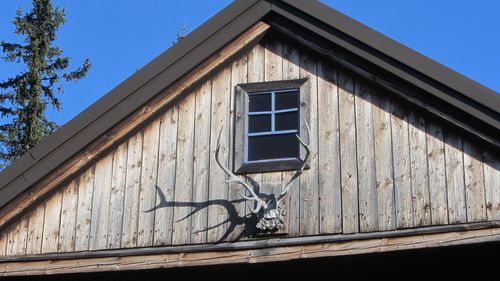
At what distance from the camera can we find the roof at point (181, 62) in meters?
12.2

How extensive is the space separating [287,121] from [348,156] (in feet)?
3.02

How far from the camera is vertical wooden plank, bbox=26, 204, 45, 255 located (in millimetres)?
12406

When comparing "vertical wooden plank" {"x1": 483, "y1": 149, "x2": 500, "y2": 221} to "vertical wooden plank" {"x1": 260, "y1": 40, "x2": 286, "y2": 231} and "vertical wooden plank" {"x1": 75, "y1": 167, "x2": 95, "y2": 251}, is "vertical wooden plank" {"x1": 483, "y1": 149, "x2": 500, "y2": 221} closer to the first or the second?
"vertical wooden plank" {"x1": 260, "y1": 40, "x2": 286, "y2": 231}

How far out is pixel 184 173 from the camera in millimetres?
12305

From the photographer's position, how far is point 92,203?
40.9ft

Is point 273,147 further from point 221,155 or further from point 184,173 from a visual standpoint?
point 184,173

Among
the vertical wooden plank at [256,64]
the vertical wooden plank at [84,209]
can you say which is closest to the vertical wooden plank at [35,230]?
the vertical wooden plank at [84,209]

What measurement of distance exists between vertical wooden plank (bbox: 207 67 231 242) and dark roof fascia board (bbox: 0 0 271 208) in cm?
37

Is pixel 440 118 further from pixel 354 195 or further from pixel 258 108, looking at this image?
pixel 258 108

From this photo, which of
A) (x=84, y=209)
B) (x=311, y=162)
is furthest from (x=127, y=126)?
(x=311, y=162)

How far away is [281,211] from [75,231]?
2310mm

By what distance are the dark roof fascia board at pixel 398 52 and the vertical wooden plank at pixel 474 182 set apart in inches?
19.0

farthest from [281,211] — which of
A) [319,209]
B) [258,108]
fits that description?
[258,108]

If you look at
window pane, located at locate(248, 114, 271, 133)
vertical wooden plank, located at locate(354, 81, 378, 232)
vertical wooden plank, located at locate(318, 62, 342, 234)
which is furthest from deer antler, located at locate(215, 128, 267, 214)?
vertical wooden plank, located at locate(354, 81, 378, 232)
